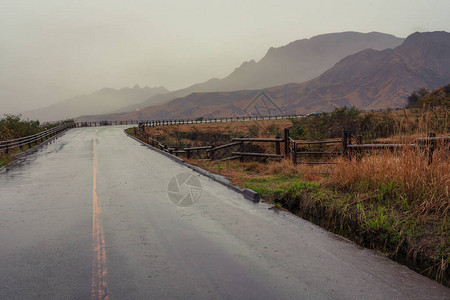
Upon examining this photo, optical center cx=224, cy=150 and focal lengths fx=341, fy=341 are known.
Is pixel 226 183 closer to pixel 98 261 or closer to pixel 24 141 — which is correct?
pixel 98 261

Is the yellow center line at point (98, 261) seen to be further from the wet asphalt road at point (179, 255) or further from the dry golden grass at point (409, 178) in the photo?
the dry golden grass at point (409, 178)

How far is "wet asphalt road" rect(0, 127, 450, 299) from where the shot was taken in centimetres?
435

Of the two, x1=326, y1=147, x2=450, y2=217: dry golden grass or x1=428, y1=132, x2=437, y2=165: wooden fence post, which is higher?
x1=428, y1=132, x2=437, y2=165: wooden fence post

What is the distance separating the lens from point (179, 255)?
5.54 m

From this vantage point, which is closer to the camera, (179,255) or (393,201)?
(179,255)

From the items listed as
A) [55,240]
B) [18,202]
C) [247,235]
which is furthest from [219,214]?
[18,202]

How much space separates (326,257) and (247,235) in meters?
1.62

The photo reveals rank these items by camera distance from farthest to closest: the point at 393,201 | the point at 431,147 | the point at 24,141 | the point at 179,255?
1. the point at 24,141
2. the point at 431,147
3. the point at 393,201
4. the point at 179,255

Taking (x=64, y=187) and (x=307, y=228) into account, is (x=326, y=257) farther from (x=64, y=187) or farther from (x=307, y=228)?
(x=64, y=187)

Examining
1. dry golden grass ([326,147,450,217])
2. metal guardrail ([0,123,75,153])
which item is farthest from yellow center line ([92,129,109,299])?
metal guardrail ([0,123,75,153])

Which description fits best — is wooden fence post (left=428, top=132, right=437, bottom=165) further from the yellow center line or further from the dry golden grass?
the yellow center line

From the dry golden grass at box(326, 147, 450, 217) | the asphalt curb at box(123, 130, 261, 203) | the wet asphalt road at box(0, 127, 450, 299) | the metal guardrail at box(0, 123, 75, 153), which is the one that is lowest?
the asphalt curb at box(123, 130, 261, 203)

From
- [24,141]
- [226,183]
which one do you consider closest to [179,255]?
[226,183]

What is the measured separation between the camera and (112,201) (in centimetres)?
953
